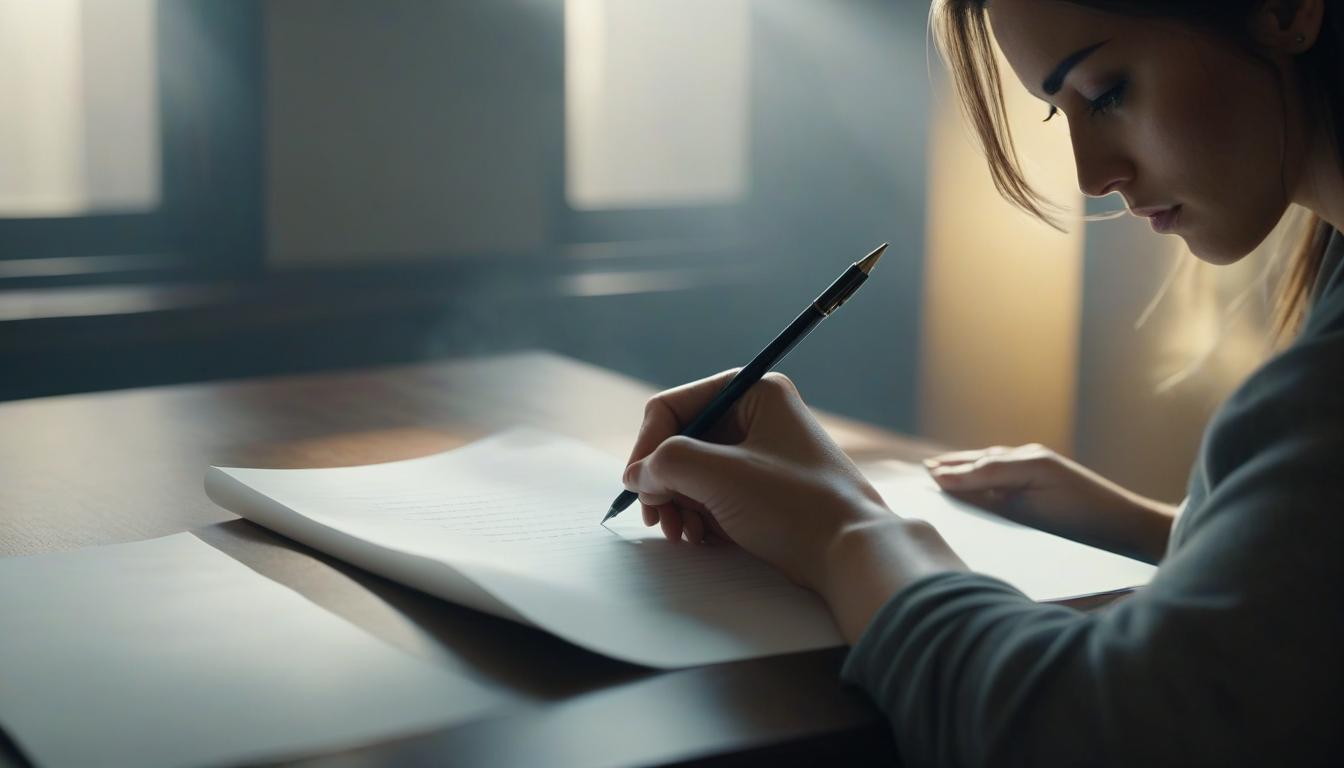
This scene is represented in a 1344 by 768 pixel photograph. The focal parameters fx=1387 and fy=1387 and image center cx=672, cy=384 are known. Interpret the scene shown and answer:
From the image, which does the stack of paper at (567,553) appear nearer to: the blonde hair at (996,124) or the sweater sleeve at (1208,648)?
the sweater sleeve at (1208,648)

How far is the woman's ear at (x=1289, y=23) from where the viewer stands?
717mm

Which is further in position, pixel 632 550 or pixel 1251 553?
pixel 632 550

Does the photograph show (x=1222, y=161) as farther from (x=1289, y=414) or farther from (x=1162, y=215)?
(x=1289, y=414)

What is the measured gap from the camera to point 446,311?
101 inches

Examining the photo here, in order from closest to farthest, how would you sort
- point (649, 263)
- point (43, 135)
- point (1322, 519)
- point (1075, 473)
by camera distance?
point (1322, 519)
point (1075, 473)
point (43, 135)
point (649, 263)

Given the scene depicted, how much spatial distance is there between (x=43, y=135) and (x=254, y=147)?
0.34 m

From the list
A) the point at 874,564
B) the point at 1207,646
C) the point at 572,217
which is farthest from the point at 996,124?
the point at 572,217

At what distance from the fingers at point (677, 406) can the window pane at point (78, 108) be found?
5.76ft

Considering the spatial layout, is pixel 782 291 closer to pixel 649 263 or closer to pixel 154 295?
pixel 649 263

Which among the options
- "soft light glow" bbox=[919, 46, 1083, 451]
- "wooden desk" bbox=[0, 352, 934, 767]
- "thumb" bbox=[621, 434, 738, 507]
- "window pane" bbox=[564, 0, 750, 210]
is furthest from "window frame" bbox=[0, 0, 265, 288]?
"thumb" bbox=[621, 434, 738, 507]

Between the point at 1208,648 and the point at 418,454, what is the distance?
710 mm

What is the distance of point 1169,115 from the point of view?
2.51 ft

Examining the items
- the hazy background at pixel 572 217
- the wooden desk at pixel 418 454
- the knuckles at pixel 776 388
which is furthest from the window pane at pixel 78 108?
the knuckles at pixel 776 388

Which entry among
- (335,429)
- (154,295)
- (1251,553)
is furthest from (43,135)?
(1251,553)
